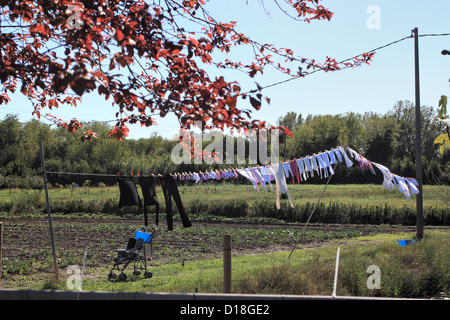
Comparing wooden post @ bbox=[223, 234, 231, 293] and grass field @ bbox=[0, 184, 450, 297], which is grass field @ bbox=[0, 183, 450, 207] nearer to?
grass field @ bbox=[0, 184, 450, 297]

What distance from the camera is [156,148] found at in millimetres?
78000

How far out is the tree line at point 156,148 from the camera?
43.7m

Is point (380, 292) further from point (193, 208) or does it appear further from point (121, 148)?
point (121, 148)

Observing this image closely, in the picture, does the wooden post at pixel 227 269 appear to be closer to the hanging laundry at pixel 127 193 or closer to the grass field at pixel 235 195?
the hanging laundry at pixel 127 193

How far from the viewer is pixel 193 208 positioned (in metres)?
24.8

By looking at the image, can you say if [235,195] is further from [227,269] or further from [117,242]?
[227,269]

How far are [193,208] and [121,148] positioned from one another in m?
37.9

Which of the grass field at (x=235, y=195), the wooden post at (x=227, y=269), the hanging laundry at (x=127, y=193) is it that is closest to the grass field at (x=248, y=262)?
the hanging laundry at (x=127, y=193)

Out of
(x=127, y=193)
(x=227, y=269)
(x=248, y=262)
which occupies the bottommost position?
(x=248, y=262)

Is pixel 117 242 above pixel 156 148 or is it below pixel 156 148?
below

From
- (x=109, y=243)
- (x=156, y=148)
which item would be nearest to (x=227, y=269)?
(x=109, y=243)

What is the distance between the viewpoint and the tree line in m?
43.7

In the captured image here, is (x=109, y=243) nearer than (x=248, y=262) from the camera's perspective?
No
